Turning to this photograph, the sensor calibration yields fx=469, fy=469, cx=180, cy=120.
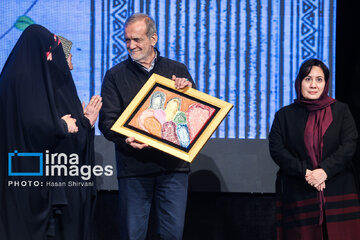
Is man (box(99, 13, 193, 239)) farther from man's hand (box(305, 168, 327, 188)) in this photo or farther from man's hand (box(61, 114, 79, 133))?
man's hand (box(305, 168, 327, 188))


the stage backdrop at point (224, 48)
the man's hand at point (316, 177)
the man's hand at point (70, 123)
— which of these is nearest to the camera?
the man's hand at point (70, 123)

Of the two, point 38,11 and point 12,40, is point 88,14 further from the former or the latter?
point 12,40

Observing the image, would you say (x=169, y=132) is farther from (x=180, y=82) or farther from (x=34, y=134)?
(x=34, y=134)

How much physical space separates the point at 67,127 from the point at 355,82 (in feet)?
A: 7.41

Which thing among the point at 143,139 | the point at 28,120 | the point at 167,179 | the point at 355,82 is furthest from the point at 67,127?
the point at 355,82

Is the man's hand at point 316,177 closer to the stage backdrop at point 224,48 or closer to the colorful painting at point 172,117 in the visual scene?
the colorful painting at point 172,117

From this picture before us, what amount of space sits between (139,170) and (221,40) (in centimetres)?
152

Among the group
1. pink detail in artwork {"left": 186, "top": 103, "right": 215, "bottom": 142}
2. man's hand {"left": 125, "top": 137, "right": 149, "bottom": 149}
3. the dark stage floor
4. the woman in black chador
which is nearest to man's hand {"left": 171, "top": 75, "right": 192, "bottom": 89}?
pink detail in artwork {"left": 186, "top": 103, "right": 215, "bottom": 142}

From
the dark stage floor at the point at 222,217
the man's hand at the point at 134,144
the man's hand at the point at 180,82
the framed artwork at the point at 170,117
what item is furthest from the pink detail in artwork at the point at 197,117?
the dark stage floor at the point at 222,217

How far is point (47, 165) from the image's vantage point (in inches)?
96.0

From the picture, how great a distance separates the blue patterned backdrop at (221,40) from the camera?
3682 mm

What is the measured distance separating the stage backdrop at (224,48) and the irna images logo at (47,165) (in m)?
1.02

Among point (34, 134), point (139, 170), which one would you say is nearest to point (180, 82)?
point (139, 170)

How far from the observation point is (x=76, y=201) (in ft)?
8.50
